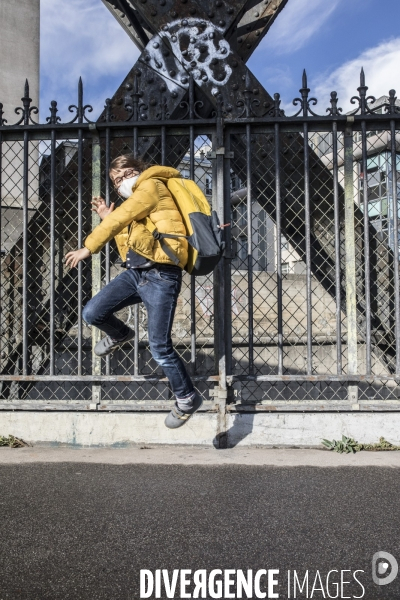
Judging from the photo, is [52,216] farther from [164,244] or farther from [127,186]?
[164,244]

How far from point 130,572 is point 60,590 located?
30cm

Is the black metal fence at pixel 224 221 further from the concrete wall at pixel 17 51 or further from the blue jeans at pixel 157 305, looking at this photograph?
the concrete wall at pixel 17 51

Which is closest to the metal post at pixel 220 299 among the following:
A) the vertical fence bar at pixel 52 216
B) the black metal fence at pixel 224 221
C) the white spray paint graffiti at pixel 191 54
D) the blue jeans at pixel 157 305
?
the black metal fence at pixel 224 221

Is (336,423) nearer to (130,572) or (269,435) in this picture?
(269,435)

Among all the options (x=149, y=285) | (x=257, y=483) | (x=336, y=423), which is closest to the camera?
(x=257, y=483)

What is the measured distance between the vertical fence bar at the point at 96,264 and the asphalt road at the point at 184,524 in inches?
37.1

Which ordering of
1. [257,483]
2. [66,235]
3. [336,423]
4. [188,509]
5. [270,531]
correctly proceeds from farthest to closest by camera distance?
[66,235]
[336,423]
[257,483]
[188,509]
[270,531]

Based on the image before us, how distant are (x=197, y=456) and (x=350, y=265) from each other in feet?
7.14

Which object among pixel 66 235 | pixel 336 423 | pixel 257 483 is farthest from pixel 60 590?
pixel 66 235

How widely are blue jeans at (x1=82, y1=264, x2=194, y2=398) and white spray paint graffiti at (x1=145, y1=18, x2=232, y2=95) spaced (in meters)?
2.36

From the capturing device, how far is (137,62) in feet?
18.1

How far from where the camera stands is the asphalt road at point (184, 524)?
2.36m

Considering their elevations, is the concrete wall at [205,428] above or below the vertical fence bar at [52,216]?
below

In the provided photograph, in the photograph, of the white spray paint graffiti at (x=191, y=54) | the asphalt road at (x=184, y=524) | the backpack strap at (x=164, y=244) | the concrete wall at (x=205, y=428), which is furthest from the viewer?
the white spray paint graffiti at (x=191, y=54)
